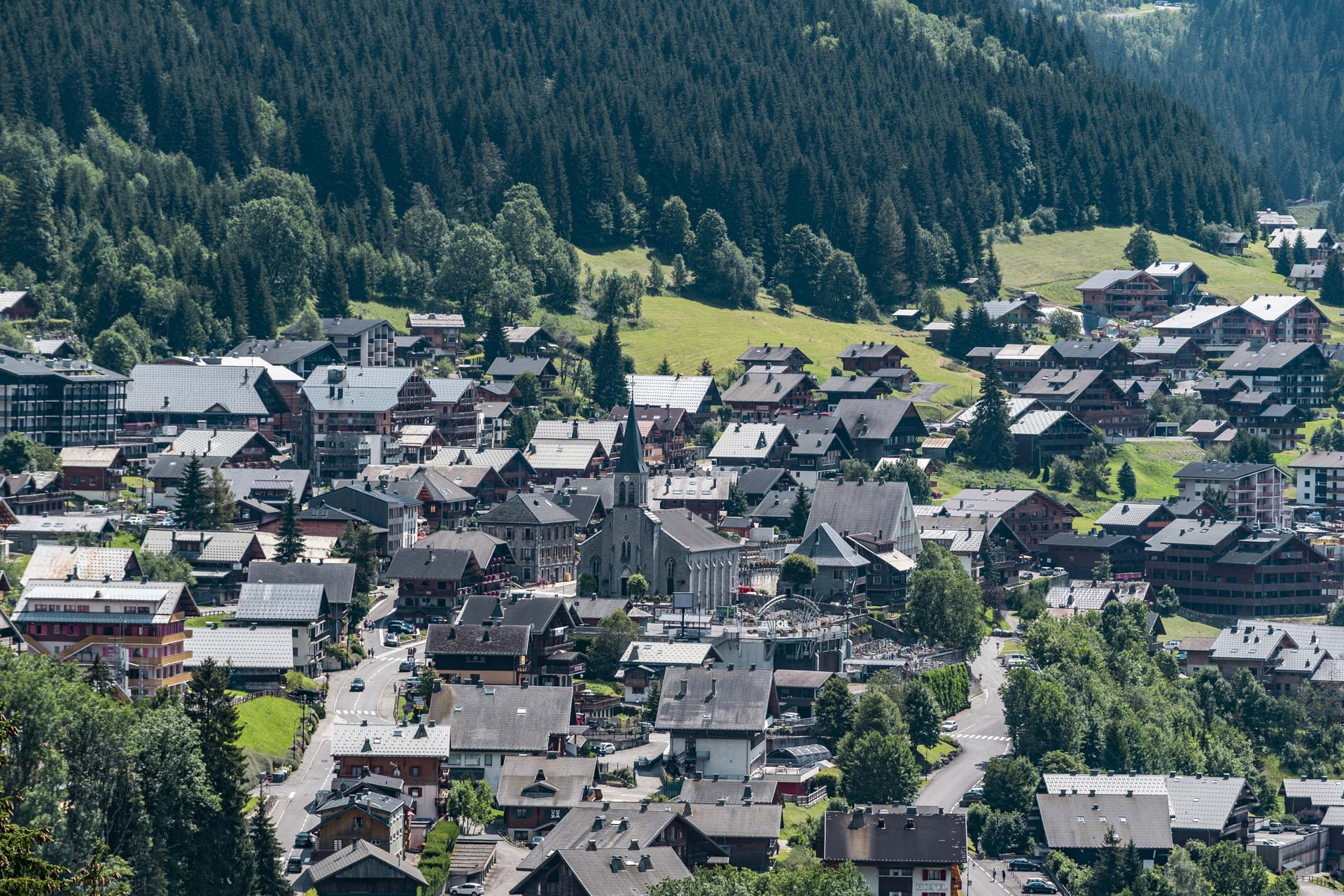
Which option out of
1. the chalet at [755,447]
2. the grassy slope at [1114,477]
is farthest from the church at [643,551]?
the grassy slope at [1114,477]

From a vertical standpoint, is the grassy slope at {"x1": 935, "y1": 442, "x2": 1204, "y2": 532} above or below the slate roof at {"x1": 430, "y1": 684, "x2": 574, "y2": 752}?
above

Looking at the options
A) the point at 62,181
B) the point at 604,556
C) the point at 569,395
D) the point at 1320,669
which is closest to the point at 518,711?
the point at 604,556

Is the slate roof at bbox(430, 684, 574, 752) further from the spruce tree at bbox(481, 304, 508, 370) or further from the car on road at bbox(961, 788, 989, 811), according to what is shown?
the spruce tree at bbox(481, 304, 508, 370)

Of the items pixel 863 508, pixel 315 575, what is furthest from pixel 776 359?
pixel 315 575

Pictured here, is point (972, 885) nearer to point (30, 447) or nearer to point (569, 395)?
point (30, 447)

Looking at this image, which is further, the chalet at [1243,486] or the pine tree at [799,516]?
the chalet at [1243,486]

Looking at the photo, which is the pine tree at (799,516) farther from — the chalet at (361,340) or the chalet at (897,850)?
the chalet at (897,850)

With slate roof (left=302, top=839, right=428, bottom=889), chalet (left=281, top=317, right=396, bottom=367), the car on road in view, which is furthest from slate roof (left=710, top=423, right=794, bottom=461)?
slate roof (left=302, top=839, right=428, bottom=889)

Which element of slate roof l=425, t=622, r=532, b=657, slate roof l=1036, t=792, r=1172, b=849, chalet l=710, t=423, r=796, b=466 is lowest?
slate roof l=1036, t=792, r=1172, b=849
